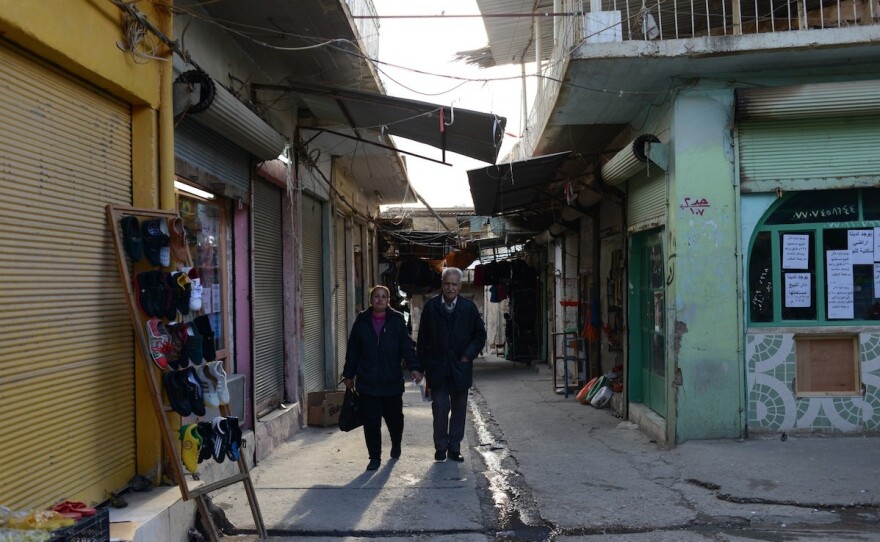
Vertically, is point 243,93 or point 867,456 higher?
→ point 243,93

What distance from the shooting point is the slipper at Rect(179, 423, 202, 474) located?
14.8 ft

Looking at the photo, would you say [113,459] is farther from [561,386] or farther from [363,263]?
[363,263]

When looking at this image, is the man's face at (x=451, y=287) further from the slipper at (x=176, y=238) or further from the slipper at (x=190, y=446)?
the slipper at (x=190, y=446)

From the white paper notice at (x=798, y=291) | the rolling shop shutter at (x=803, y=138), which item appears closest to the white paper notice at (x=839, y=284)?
the white paper notice at (x=798, y=291)

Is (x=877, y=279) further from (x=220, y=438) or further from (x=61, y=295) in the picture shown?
(x=61, y=295)

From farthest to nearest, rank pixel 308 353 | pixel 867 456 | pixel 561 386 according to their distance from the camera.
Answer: pixel 561 386
pixel 308 353
pixel 867 456

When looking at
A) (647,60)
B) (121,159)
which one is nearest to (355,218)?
(647,60)

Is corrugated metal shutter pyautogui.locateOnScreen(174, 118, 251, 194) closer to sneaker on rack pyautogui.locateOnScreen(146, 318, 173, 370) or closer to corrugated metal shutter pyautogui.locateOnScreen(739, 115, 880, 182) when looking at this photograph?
sneaker on rack pyautogui.locateOnScreen(146, 318, 173, 370)

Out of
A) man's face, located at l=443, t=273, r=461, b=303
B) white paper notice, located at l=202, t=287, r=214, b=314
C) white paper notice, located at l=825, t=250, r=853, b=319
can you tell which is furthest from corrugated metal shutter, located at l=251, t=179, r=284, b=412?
white paper notice, located at l=825, t=250, r=853, b=319

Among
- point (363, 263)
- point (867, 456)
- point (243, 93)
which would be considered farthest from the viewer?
point (363, 263)

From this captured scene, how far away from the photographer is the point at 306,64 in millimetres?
8141

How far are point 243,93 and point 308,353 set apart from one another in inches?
161

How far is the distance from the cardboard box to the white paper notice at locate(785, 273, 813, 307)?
5.11 m

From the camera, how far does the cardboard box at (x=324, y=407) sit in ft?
30.5
